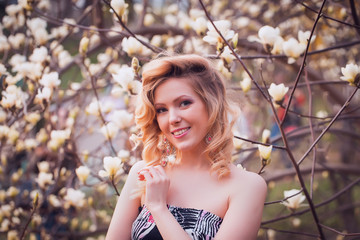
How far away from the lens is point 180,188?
130cm

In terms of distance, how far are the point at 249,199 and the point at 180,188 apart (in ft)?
0.83

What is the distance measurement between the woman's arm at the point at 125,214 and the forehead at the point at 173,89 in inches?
12.7

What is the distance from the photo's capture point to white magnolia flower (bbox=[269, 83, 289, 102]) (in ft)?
4.84

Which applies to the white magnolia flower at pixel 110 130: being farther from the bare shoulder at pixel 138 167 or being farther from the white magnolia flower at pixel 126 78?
the bare shoulder at pixel 138 167

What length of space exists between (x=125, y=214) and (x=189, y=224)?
27cm

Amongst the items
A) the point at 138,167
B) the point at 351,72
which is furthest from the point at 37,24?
the point at 351,72

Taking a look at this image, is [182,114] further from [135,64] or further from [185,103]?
[135,64]

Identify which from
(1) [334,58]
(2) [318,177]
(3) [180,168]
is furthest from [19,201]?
(2) [318,177]

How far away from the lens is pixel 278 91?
1479 millimetres

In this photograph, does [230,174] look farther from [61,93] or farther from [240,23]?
[240,23]

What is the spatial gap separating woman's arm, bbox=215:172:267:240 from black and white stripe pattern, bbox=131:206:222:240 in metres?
0.04

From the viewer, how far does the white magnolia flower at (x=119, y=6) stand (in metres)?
1.62

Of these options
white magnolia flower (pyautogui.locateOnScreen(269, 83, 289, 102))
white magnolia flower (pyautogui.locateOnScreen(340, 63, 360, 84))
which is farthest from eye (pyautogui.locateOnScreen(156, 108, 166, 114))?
white magnolia flower (pyautogui.locateOnScreen(340, 63, 360, 84))

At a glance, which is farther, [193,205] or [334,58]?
[334,58]
